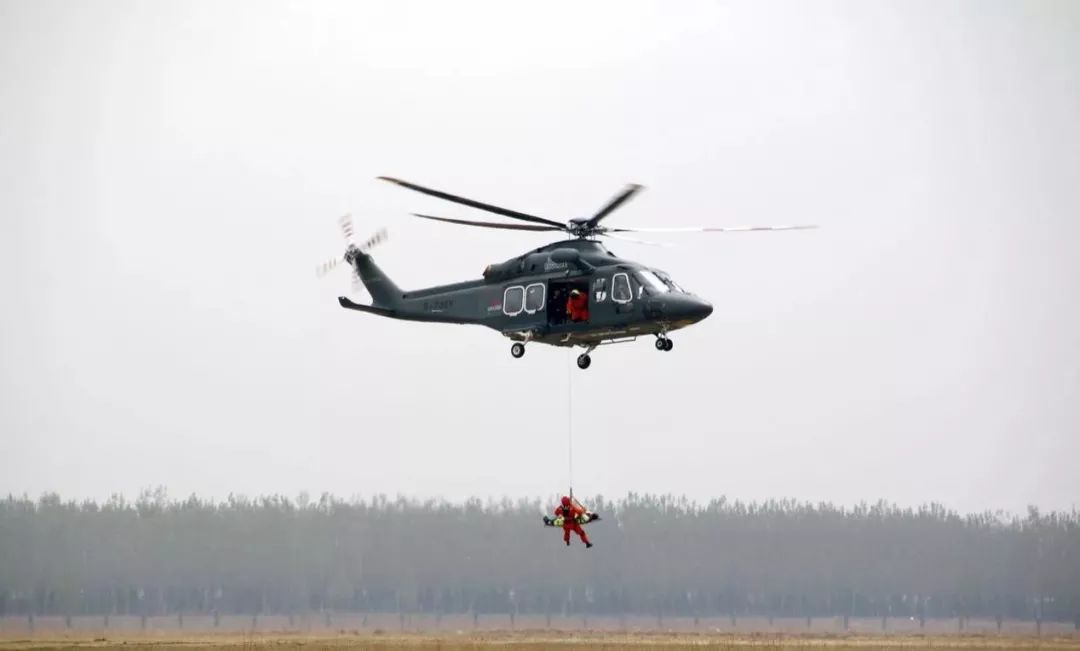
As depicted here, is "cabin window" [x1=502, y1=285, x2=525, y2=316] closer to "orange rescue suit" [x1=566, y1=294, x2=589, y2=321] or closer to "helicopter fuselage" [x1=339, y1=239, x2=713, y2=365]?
"helicopter fuselage" [x1=339, y1=239, x2=713, y2=365]

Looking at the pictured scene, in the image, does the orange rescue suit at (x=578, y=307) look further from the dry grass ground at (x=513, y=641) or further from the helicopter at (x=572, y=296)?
the dry grass ground at (x=513, y=641)

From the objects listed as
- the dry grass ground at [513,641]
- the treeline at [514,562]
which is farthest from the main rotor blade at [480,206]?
the treeline at [514,562]

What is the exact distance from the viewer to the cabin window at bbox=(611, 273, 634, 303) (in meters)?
47.6

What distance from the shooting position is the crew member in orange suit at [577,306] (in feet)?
158

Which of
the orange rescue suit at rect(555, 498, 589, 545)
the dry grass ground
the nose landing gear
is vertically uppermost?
the nose landing gear

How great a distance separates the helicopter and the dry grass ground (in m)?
17.2

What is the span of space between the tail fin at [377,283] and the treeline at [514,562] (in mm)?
40790

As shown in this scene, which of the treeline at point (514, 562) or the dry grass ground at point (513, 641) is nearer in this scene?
the dry grass ground at point (513, 641)

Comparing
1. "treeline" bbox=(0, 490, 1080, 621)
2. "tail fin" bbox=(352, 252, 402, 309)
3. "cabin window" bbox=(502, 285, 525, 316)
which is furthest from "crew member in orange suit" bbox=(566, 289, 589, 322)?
"treeline" bbox=(0, 490, 1080, 621)

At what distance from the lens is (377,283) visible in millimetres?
54188

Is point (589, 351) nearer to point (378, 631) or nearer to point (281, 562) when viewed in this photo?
point (378, 631)

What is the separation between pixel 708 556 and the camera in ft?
341

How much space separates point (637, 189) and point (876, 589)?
59.9 m

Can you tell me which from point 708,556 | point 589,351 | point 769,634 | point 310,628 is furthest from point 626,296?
point 708,556
